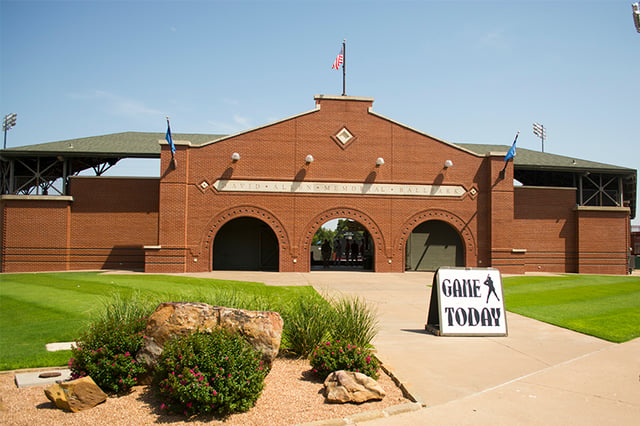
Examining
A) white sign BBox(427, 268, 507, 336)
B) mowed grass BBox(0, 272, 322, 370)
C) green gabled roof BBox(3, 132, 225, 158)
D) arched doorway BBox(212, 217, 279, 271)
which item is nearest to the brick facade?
green gabled roof BBox(3, 132, 225, 158)

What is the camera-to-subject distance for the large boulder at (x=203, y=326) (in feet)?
20.7

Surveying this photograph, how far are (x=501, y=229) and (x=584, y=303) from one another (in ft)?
42.4

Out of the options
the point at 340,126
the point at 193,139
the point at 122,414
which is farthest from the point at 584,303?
the point at 193,139

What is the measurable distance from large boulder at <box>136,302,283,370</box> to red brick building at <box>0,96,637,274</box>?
63.9ft

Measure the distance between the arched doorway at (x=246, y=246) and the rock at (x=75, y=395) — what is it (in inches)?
907

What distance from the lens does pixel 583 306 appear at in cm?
1392

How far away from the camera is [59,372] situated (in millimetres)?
7133

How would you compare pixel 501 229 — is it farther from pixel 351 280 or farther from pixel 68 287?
pixel 68 287

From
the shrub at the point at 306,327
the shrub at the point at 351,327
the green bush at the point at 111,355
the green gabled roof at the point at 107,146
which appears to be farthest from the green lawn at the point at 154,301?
the green gabled roof at the point at 107,146

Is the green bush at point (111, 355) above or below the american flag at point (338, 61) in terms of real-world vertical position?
below

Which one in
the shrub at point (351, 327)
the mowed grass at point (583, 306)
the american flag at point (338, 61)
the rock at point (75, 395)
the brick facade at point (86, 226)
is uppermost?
the american flag at point (338, 61)

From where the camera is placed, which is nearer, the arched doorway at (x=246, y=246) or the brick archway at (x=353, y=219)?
the brick archway at (x=353, y=219)

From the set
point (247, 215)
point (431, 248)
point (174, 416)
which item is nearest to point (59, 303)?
point (174, 416)

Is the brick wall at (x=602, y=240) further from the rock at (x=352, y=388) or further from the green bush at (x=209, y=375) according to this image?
the green bush at (x=209, y=375)
